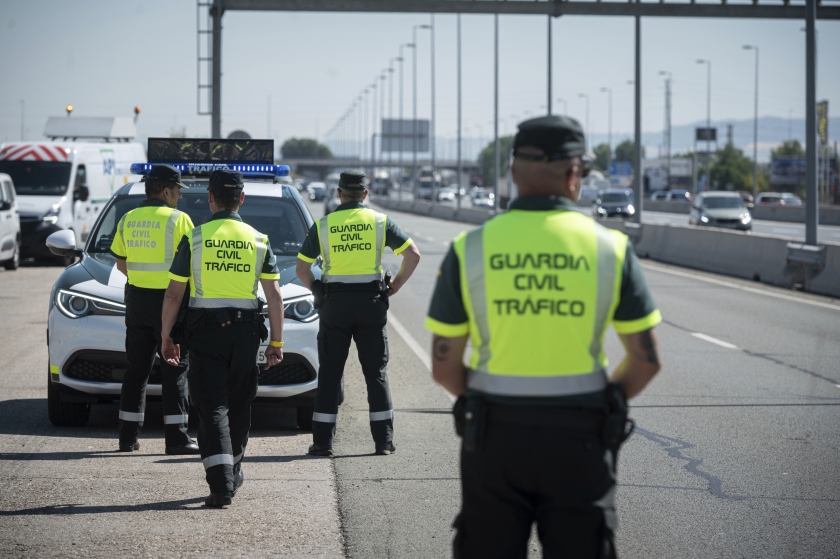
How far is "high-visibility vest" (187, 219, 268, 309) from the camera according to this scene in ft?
19.5

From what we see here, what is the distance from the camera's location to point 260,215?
358 inches

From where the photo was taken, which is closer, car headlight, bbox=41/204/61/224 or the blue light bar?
the blue light bar

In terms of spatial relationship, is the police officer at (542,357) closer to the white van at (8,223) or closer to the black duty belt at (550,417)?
the black duty belt at (550,417)

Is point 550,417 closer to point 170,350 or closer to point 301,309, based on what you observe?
point 170,350

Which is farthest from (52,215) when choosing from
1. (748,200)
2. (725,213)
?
(748,200)

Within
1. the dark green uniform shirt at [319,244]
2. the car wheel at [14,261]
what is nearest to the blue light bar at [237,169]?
the dark green uniform shirt at [319,244]

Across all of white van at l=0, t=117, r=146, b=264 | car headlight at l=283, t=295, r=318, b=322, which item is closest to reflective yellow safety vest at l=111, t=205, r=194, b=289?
car headlight at l=283, t=295, r=318, b=322

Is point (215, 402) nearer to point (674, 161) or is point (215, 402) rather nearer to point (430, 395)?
point (430, 395)

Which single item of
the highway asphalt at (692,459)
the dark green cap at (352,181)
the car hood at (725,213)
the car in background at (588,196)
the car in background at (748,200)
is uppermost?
the car in background at (588,196)

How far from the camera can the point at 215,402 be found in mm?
5863

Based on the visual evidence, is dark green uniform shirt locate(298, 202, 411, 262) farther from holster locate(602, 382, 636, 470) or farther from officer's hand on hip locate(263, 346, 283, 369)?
holster locate(602, 382, 636, 470)

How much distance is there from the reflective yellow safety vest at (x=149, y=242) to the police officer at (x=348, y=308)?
2.89 feet

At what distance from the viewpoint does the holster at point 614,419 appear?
10.2 ft

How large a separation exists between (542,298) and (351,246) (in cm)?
401
